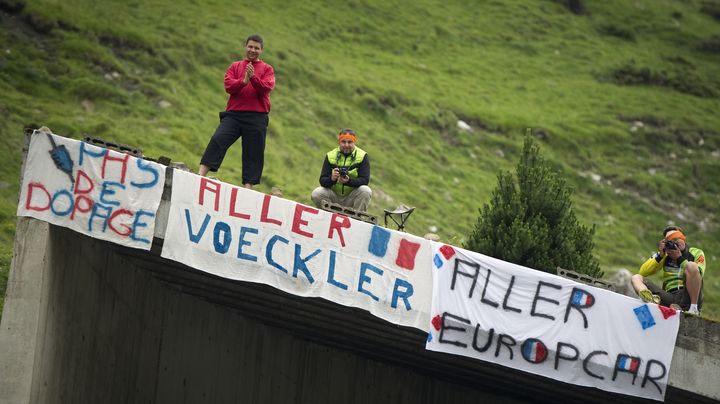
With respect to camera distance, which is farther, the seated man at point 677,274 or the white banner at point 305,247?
the seated man at point 677,274

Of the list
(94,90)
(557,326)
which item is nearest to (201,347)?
(557,326)

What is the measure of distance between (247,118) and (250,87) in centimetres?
39

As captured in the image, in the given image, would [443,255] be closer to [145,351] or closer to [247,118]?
[247,118]

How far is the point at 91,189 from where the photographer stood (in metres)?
12.7

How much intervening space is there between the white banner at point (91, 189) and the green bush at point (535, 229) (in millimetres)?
6911

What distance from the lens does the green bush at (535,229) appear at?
58.0ft

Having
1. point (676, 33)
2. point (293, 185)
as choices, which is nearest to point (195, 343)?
point (293, 185)

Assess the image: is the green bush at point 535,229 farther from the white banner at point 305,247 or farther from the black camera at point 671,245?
the white banner at point 305,247

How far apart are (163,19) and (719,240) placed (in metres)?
18.2

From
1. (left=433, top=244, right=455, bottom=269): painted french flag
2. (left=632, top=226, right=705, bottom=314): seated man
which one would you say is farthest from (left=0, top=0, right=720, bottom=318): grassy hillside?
(left=632, top=226, right=705, bottom=314): seated man

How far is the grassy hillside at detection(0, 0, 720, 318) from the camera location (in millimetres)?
26844

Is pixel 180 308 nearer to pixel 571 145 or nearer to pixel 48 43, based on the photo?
pixel 48 43

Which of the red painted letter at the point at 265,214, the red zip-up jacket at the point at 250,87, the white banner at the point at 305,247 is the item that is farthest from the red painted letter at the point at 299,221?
the red zip-up jacket at the point at 250,87

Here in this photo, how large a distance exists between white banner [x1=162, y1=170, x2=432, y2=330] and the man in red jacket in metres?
1.26
